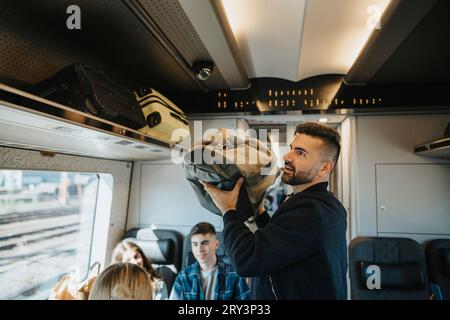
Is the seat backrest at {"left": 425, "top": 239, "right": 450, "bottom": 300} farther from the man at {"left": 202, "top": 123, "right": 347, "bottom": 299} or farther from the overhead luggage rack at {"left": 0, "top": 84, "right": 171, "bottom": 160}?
the overhead luggage rack at {"left": 0, "top": 84, "right": 171, "bottom": 160}

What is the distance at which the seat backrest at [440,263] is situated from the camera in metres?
2.01

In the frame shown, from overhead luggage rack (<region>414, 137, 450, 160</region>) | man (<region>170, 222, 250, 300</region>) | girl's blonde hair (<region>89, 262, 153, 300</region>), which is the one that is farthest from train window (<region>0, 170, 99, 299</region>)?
overhead luggage rack (<region>414, 137, 450, 160</region>)

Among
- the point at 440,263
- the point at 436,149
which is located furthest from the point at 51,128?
the point at 440,263

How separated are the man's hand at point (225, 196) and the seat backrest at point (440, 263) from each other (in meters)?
2.04

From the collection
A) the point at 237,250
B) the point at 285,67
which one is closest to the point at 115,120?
the point at 237,250

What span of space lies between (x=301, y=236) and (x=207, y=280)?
121 centimetres

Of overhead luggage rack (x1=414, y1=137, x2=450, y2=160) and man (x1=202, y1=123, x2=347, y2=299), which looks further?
overhead luggage rack (x1=414, y1=137, x2=450, y2=160)

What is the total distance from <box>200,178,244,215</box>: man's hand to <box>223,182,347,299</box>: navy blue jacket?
0.11 ft

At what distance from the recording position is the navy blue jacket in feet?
2.74

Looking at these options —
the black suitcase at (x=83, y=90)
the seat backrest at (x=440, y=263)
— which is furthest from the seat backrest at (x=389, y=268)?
the black suitcase at (x=83, y=90)

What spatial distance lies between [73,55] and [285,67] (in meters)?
1.49
